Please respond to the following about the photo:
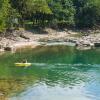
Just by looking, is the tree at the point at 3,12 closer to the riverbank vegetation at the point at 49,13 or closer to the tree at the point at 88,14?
the riverbank vegetation at the point at 49,13

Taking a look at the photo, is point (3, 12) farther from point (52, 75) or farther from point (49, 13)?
point (52, 75)

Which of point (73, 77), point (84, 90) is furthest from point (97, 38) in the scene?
point (84, 90)

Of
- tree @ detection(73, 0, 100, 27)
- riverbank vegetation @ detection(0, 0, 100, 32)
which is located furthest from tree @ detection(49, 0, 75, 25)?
tree @ detection(73, 0, 100, 27)

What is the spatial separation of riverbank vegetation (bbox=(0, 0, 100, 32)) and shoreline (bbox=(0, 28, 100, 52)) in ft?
8.85

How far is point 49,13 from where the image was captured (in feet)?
334

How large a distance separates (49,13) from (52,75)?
46.9m

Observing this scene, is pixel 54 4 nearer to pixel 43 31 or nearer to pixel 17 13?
pixel 43 31

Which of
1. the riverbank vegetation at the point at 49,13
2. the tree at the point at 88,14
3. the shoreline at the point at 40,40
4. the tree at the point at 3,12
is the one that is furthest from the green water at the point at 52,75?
the tree at the point at 88,14

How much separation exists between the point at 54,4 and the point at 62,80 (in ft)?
184

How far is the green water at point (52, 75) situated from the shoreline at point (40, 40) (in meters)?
4.01

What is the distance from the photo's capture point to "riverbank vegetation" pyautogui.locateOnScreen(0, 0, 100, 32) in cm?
9025

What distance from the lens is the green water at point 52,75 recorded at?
46156mm

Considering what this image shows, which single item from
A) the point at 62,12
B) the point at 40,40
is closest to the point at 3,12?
the point at 40,40

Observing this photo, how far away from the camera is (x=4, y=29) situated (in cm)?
8600
